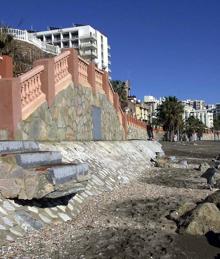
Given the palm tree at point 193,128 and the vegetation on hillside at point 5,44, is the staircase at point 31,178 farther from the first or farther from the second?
→ the palm tree at point 193,128

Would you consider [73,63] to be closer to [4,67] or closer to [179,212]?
[4,67]

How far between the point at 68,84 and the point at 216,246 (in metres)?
9.54

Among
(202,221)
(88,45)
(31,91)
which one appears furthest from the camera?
(88,45)

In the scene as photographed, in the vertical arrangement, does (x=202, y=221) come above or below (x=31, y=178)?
below

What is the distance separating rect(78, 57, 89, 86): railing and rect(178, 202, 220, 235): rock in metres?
9.99

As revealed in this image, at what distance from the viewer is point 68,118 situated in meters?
14.5

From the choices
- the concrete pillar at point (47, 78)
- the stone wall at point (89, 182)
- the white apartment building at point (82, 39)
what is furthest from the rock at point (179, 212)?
the white apartment building at point (82, 39)

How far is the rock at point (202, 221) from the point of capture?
261 inches

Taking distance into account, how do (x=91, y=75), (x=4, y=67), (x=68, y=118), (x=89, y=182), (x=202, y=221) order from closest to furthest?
(x=202, y=221) → (x=89, y=182) → (x=4, y=67) → (x=68, y=118) → (x=91, y=75)

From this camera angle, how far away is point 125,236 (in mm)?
6504

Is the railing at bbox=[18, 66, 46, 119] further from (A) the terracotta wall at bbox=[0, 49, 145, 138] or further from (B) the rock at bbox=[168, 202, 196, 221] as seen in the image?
(B) the rock at bbox=[168, 202, 196, 221]

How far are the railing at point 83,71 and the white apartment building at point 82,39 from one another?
10050 centimetres

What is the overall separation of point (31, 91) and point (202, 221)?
6.58 metres

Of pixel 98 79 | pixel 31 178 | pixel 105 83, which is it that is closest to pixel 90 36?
pixel 105 83
